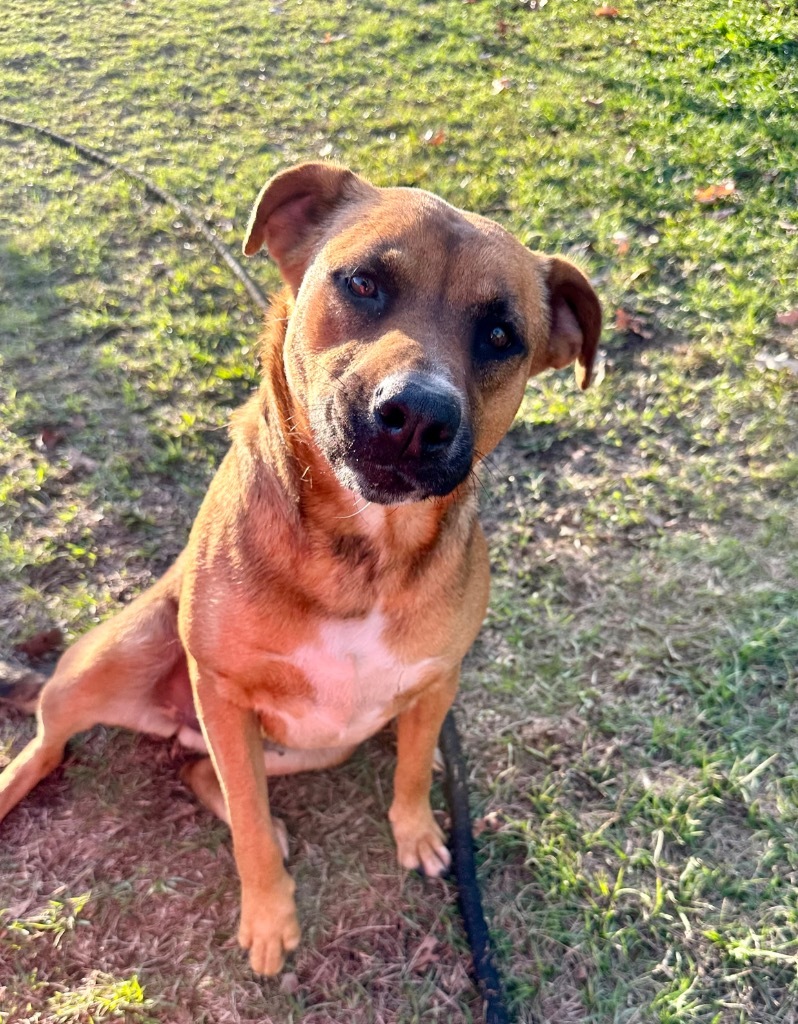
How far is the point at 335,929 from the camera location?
3027 mm

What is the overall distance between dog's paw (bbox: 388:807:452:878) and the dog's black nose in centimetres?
166

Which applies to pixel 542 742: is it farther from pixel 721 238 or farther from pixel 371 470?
pixel 721 238

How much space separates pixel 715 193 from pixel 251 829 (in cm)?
511

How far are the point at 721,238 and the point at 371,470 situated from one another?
4.22 metres

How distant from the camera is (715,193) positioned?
581 centimetres

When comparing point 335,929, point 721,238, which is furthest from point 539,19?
point 335,929

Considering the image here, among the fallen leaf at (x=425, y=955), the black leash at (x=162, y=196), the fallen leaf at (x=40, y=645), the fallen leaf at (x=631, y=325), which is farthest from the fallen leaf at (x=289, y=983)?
the fallen leaf at (x=631, y=325)

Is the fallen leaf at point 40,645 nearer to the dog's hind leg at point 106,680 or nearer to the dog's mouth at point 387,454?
the dog's hind leg at point 106,680

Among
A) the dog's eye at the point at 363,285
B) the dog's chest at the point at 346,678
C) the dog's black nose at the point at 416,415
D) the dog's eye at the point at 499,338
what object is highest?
the dog's eye at the point at 363,285

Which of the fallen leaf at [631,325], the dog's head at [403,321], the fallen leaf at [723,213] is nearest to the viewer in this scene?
the dog's head at [403,321]

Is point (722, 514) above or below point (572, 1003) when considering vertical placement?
above

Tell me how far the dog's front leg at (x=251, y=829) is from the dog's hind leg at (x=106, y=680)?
47 cm

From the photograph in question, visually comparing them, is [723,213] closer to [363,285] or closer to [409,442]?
[363,285]

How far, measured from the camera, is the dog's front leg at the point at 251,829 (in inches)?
107
